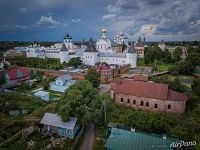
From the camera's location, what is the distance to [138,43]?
7862 centimetres

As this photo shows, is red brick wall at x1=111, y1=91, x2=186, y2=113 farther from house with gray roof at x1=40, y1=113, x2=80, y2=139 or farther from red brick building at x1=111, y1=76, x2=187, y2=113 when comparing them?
house with gray roof at x1=40, y1=113, x2=80, y2=139

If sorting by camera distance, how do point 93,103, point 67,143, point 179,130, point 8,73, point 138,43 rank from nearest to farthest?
point 179,130 → point 67,143 → point 93,103 → point 8,73 → point 138,43

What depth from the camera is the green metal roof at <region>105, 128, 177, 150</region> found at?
1581 centimetres

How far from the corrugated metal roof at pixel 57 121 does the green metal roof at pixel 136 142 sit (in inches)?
228

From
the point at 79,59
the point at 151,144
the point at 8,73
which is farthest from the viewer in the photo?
the point at 79,59

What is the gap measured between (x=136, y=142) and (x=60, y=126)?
29.8ft

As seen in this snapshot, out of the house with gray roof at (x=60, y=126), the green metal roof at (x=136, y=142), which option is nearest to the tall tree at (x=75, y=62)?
the house with gray roof at (x=60, y=126)

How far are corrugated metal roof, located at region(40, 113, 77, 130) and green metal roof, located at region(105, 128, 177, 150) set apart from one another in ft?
19.0

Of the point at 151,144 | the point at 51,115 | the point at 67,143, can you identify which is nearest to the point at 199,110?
the point at 151,144

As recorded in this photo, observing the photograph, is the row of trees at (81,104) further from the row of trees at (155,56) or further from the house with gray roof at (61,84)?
the row of trees at (155,56)

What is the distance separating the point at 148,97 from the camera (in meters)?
27.0

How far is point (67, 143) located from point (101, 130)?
14.5 ft

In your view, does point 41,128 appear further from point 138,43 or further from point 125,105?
point 138,43

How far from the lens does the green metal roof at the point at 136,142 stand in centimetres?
1581
